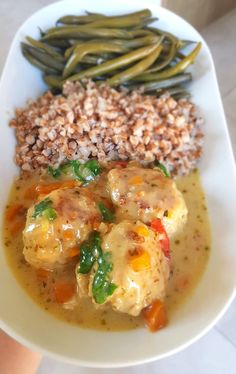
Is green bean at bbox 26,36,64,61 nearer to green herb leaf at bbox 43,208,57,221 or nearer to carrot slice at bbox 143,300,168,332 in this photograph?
green herb leaf at bbox 43,208,57,221

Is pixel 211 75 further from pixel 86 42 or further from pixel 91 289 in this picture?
pixel 91 289

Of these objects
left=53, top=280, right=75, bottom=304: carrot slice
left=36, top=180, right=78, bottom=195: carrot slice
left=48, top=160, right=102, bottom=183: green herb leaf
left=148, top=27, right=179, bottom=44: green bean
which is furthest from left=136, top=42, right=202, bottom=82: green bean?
left=53, top=280, right=75, bottom=304: carrot slice

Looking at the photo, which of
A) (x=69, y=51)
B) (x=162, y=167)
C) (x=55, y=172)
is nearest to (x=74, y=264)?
(x=55, y=172)

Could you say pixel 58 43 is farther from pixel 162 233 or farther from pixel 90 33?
pixel 162 233

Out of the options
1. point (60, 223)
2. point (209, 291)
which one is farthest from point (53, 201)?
point (209, 291)

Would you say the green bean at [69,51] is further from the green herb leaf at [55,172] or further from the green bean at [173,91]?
the green herb leaf at [55,172]

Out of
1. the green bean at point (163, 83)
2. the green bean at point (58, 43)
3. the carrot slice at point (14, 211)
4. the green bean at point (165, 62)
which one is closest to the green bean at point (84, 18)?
the green bean at point (58, 43)
